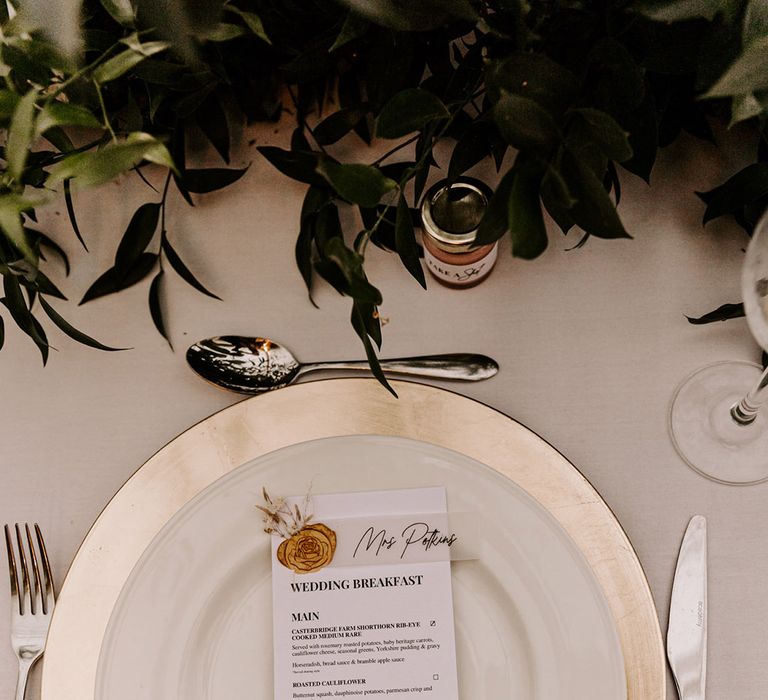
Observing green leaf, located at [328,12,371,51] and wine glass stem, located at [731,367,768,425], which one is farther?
wine glass stem, located at [731,367,768,425]

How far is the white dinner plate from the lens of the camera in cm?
55

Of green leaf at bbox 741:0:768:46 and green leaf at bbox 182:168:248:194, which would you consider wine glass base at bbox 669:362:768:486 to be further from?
green leaf at bbox 182:168:248:194

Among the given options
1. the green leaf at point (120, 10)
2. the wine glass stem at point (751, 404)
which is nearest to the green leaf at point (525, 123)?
the green leaf at point (120, 10)

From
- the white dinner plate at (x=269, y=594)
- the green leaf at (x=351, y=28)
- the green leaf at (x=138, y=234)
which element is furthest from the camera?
the green leaf at (x=138, y=234)

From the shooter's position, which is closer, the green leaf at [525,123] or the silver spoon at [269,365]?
the green leaf at [525,123]

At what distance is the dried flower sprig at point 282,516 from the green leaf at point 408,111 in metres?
0.31

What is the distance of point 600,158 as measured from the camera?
393 mm

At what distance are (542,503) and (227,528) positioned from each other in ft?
0.85

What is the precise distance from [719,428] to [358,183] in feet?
1.39

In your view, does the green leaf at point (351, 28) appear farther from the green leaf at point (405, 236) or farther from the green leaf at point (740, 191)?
the green leaf at point (740, 191)

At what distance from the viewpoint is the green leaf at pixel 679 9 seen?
393 mm

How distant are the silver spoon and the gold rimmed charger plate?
34 millimetres

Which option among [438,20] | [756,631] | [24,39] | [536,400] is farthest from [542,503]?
[24,39]

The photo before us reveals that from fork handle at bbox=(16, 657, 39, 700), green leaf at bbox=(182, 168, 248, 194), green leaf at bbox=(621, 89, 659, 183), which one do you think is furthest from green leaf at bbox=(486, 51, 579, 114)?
fork handle at bbox=(16, 657, 39, 700)
